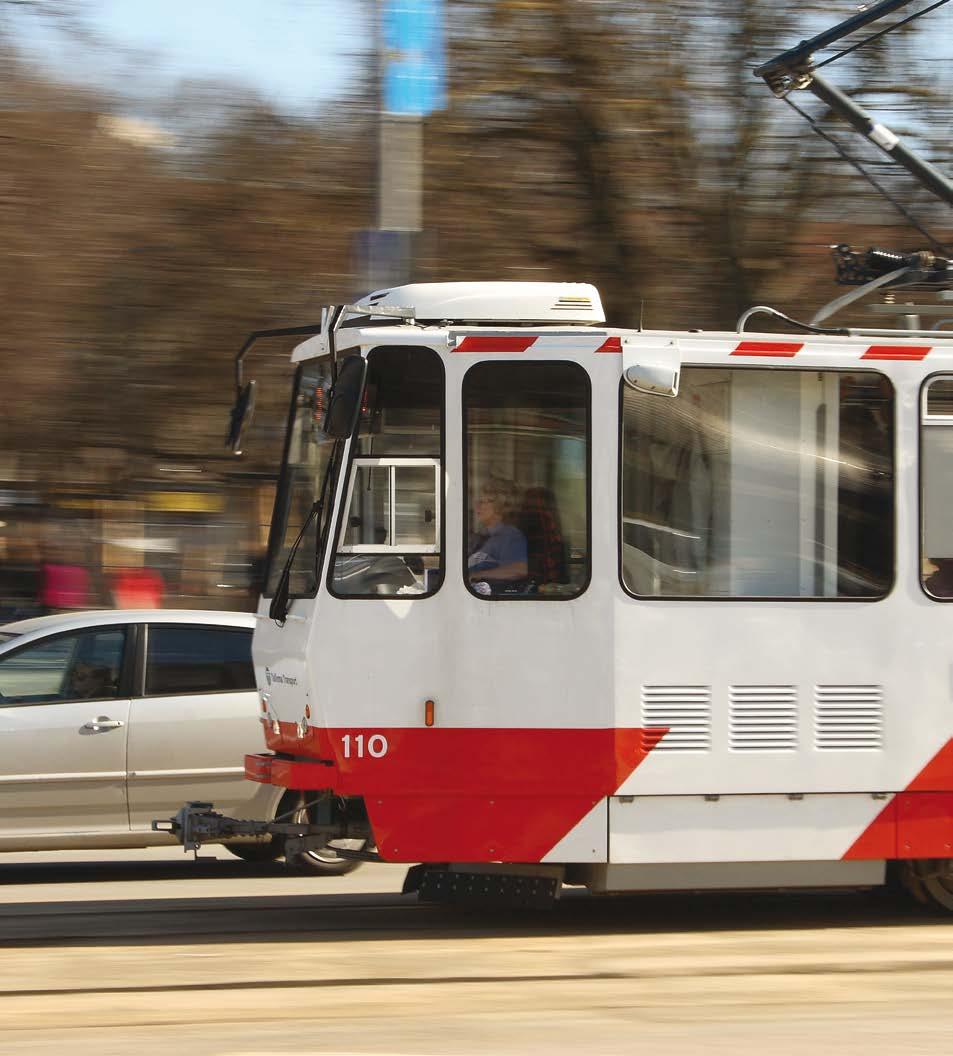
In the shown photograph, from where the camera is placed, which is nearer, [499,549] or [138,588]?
[499,549]

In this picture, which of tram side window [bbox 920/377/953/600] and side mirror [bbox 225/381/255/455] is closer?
tram side window [bbox 920/377/953/600]

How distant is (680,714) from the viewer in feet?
23.9

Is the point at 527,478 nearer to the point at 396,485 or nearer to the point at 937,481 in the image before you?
the point at 396,485

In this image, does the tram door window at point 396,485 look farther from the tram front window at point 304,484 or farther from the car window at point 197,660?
the car window at point 197,660

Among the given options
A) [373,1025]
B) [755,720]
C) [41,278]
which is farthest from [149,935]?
[41,278]

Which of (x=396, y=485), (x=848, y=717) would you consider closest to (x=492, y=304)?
(x=396, y=485)

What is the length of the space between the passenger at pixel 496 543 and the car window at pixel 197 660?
8.81 ft

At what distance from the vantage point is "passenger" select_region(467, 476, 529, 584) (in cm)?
720

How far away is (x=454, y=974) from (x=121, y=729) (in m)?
3.16

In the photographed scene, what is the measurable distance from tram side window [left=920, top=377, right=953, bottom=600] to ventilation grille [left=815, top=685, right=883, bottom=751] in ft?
2.09

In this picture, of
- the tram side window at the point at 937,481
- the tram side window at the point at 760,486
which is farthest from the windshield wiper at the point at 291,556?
the tram side window at the point at 937,481

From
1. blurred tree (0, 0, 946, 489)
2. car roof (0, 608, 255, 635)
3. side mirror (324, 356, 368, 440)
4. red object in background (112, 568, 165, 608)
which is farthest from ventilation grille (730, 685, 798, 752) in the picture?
red object in background (112, 568, 165, 608)

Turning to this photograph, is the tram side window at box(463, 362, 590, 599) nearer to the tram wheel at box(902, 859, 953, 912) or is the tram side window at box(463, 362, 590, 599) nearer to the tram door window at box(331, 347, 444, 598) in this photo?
the tram door window at box(331, 347, 444, 598)

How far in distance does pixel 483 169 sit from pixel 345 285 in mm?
1822
